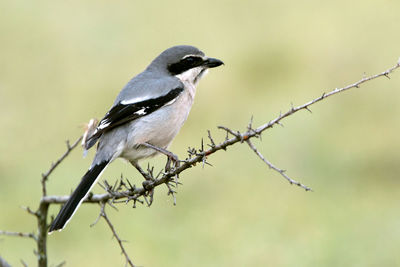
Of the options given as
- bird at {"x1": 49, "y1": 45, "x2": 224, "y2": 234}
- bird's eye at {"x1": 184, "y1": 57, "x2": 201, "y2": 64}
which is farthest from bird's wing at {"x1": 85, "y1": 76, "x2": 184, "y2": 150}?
bird's eye at {"x1": 184, "y1": 57, "x2": 201, "y2": 64}

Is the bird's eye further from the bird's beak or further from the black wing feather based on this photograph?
the black wing feather

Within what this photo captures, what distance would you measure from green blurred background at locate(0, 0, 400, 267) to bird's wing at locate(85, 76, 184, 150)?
5.66 feet

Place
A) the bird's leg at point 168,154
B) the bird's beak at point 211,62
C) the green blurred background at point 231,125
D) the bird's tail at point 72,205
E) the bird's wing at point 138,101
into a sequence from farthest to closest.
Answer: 1. the green blurred background at point 231,125
2. the bird's beak at point 211,62
3. the bird's wing at point 138,101
4. the bird's leg at point 168,154
5. the bird's tail at point 72,205

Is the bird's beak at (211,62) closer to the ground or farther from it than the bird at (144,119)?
farther from it

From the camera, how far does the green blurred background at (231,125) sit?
693 cm

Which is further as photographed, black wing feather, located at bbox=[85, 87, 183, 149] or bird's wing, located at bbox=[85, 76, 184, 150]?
bird's wing, located at bbox=[85, 76, 184, 150]

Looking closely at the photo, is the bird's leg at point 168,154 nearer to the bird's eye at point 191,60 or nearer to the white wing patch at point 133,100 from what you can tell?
the white wing patch at point 133,100

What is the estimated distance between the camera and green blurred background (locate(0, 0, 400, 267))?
693cm

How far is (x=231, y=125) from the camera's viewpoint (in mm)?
9258

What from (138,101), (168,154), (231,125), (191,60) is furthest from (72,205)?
(231,125)

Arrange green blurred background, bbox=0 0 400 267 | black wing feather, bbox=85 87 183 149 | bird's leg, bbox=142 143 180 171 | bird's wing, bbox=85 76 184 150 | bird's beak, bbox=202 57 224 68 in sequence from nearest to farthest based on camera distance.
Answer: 1. bird's leg, bbox=142 143 180 171
2. black wing feather, bbox=85 87 183 149
3. bird's wing, bbox=85 76 184 150
4. bird's beak, bbox=202 57 224 68
5. green blurred background, bbox=0 0 400 267

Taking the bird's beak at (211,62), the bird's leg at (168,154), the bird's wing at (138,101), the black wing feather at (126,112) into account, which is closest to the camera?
the bird's leg at (168,154)

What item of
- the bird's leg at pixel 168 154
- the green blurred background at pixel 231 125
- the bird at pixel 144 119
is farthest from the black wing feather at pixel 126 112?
the green blurred background at pixel 231 125

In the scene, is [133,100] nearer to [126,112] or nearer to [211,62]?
[126,112]
